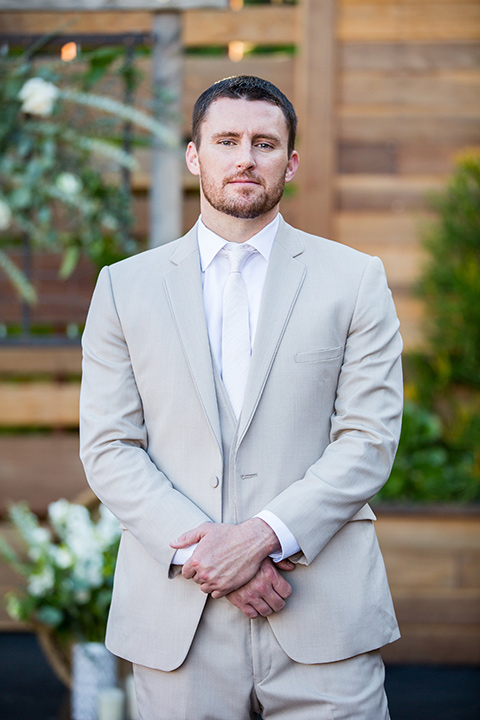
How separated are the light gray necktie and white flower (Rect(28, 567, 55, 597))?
1.31 m

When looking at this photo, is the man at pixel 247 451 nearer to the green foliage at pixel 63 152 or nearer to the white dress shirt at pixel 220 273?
the white dress shirt at pixel 220 273

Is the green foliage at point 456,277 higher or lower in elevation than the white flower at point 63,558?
higher

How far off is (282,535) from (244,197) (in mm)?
602

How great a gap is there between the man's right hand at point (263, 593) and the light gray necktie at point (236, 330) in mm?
287

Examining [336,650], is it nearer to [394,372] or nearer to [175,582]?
[175,582]

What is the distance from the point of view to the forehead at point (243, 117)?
1480 mm

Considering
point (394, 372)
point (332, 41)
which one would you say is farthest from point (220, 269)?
point (332, 41)

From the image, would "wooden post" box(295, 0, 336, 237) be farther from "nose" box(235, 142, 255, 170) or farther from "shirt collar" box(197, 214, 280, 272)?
"nose" box(235, 142, 255, 170)

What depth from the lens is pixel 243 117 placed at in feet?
4.86

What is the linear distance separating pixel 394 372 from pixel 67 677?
1581 mm

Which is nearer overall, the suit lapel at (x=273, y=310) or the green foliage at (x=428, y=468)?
the suit lapel at (x=273, y=310)

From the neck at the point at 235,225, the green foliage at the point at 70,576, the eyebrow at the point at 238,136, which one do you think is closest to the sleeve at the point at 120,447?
the neck at the point at 235,225

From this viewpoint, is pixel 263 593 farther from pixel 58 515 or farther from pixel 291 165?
pixel 58 515

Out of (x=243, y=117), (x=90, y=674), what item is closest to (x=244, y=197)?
(x=243, y=117)
